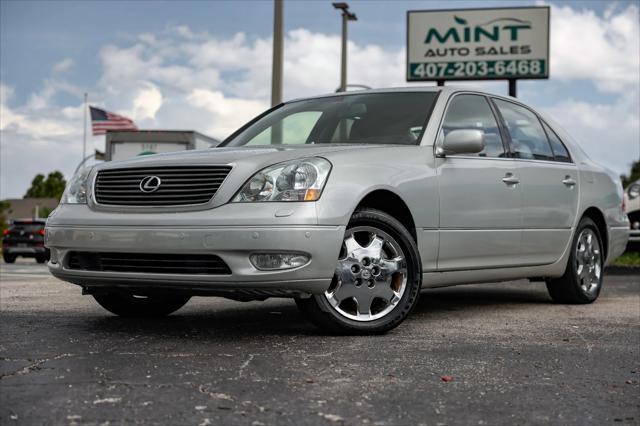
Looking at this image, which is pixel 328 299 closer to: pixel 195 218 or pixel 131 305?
pixel 195 218

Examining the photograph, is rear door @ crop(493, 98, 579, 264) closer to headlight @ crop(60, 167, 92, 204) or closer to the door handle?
the door handle

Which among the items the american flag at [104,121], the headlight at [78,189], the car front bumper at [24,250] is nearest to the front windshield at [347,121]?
the headlight at [78,189]

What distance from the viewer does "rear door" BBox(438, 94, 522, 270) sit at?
20.4 ft

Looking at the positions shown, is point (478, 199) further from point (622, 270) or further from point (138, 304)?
point (622, 270)

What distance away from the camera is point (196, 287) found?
5223mm

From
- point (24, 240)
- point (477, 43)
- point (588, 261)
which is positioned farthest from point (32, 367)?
point (477, 43)

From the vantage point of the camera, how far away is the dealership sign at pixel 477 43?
101ft

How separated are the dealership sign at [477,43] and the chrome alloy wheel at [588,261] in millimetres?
23206

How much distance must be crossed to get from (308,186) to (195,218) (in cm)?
63

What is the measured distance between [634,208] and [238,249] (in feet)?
30.8

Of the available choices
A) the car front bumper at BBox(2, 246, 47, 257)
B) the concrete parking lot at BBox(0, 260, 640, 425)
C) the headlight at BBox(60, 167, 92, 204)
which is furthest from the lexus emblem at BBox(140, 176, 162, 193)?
the car front bumper at BBox(2, 246, 47, 257)

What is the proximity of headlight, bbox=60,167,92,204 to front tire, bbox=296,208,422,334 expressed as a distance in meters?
1.52

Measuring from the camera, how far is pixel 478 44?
31.2 m

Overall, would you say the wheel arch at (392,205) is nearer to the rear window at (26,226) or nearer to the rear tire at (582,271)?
the rear tire at (582,271)
